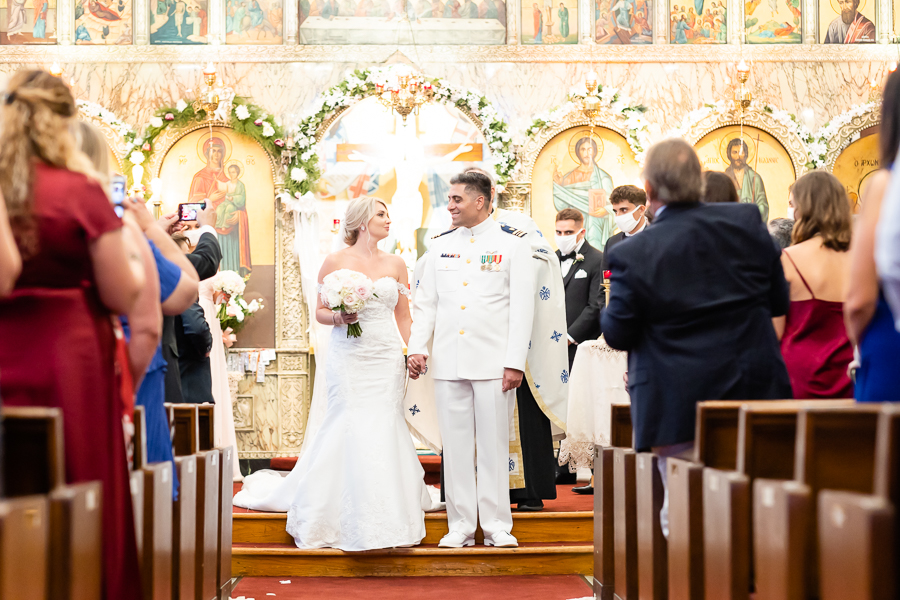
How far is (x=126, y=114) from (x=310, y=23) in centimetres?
233

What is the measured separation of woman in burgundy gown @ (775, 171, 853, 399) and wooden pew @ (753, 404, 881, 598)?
64.3 inches

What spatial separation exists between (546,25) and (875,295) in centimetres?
883

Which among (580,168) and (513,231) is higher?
(580,168)

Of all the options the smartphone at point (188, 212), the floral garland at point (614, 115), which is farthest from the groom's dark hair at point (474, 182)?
the floral garland at point (614, 115)

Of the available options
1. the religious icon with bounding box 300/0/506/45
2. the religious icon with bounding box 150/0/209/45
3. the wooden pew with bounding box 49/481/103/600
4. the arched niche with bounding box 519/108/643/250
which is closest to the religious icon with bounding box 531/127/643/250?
the arched niche with bounding box 519/108/643/250

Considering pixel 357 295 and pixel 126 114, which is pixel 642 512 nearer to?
pixel 357 295

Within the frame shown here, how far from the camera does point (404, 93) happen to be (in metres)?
9.71

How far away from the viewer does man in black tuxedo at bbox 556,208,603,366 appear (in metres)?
7.16

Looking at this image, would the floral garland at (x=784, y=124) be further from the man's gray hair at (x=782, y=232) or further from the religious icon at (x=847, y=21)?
the man's gray hair at (x=782, y=232)

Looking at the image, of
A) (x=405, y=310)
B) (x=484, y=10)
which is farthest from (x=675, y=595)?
(x=484, y=10)

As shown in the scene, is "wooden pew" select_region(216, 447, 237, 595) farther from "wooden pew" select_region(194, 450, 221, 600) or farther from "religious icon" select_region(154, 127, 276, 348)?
"religious icon" select_region(154, 127, 276, 348)

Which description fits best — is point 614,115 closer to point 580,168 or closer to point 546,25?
point 580,168

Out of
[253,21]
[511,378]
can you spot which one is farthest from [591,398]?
[253,21]

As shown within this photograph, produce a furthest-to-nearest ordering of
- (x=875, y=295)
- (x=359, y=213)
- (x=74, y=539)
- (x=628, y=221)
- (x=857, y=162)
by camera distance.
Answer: (x=857, y=162)
(x=628, y=221)
(x=359, y=213)
(x=875, y=295)
(x=74, y=539)
